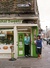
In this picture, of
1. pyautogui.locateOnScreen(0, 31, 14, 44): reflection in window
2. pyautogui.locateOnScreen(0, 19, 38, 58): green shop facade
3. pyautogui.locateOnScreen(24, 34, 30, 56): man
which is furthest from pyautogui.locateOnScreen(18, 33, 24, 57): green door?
pyautogui.locateOnScreen(0, 31, 14, 44): reflection in window

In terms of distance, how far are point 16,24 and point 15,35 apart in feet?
2.89

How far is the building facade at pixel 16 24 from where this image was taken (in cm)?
1809

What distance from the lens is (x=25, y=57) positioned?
1858 centimetres

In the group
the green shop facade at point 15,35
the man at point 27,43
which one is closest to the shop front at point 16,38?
the green shop facade at point 15,35

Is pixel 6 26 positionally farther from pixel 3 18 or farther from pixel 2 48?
pixel 2 48

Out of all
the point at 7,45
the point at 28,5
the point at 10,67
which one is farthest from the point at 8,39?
the point at 10,67

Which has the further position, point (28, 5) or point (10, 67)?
point (28, 5)

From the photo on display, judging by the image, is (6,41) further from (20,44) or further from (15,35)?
(20,44)

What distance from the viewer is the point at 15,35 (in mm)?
18125

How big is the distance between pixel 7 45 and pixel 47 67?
6.14 m

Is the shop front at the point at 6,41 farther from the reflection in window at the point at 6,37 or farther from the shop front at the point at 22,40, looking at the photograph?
the shop front at the point at 22,40

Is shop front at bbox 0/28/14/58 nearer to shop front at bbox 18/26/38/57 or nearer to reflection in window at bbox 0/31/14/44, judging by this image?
reflection in window at bbox 0/31/14/44

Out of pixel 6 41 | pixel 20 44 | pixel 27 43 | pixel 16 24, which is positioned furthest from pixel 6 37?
pixel 27 43

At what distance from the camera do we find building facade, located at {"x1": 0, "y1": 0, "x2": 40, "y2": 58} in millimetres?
18094
